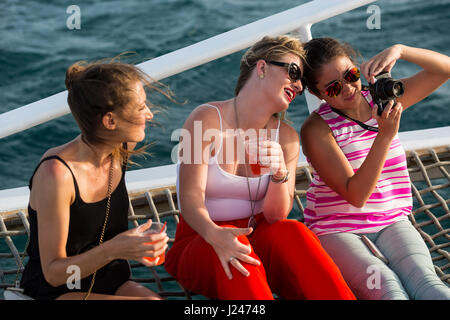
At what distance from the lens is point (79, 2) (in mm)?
7234

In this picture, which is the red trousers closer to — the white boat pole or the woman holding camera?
the woman holding camera

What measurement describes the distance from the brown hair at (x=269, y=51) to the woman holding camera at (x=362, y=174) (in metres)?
0.11

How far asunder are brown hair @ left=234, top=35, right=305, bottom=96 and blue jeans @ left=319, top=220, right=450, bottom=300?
584mm

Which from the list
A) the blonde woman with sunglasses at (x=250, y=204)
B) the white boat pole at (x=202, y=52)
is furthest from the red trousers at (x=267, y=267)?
the white boat pole at (x=202, y=52)

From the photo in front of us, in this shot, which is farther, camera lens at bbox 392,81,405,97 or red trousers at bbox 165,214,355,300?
camera lens at bbox 392,81,405,97

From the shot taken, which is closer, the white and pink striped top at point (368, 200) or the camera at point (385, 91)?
the camera at point (385, 91)

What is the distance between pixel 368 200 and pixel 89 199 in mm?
918

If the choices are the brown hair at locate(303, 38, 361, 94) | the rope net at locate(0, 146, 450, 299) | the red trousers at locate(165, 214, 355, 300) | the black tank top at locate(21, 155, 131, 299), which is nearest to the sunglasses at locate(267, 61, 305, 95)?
the brown hair at locate(303, 38, 361, 94)

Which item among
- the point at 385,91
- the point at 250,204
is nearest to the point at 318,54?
the point at 385,91

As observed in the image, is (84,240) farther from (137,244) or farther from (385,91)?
(385,91)

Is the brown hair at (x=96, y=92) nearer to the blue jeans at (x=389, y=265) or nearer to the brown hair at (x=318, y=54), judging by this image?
the brown hair at (x=318, y=54)

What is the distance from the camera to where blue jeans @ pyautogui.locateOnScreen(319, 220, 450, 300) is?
1.94m

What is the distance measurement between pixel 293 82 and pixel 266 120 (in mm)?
148

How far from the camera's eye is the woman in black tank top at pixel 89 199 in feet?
5.63
